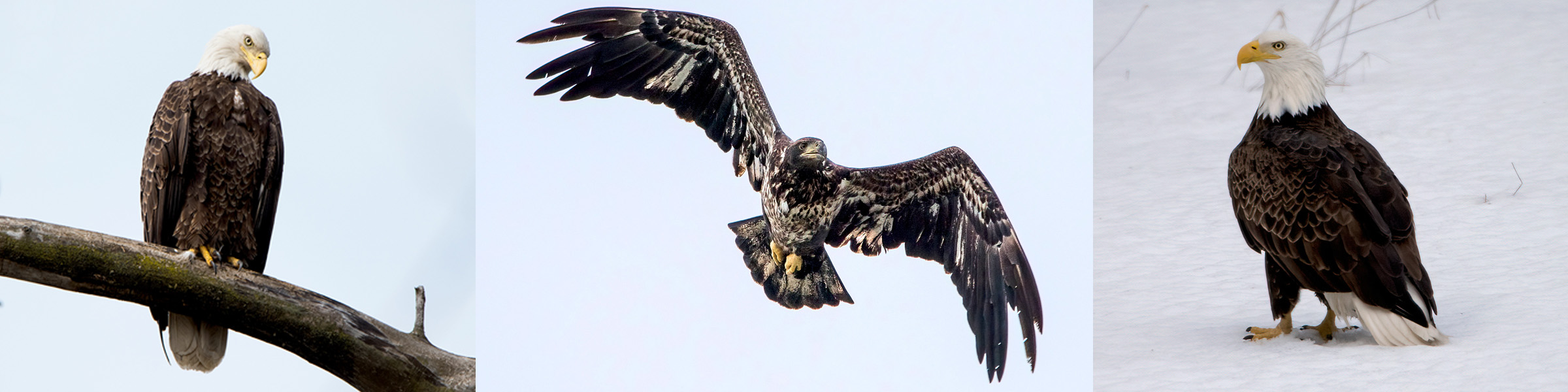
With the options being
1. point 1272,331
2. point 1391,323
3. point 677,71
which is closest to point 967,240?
point 677,71

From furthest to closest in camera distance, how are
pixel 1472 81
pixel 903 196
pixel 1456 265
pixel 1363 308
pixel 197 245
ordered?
pixel 1472 81
pixel 1456 265
pixel 1363 308
pixel 903 196
pixel 197 245

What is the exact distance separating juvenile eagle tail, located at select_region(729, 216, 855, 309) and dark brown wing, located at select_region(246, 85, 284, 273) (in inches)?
47.3

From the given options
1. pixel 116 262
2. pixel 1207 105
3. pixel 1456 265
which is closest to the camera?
pixel 116 262

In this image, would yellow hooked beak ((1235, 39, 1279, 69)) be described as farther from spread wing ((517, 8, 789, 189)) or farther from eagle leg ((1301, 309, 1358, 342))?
spread wing ((517, 8, 789, 189))

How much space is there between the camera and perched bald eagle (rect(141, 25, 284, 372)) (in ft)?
9.44

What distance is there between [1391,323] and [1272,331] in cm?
37

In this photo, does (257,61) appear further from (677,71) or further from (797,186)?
(797,186)

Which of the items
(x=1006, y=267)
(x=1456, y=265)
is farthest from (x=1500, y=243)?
(x=1006, y=267)

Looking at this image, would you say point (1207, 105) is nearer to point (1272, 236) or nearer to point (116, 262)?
point (1272, 236)

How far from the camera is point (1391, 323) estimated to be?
343cm

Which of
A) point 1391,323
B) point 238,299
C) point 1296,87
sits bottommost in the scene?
point 1391,323

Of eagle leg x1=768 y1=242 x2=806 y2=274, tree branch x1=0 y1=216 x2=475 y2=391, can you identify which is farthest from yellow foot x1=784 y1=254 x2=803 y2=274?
tree branch x1=0 y1=216 x2=475 y2=391

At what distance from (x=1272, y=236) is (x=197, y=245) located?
9.51ft

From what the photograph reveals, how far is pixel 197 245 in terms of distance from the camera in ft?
9.49
